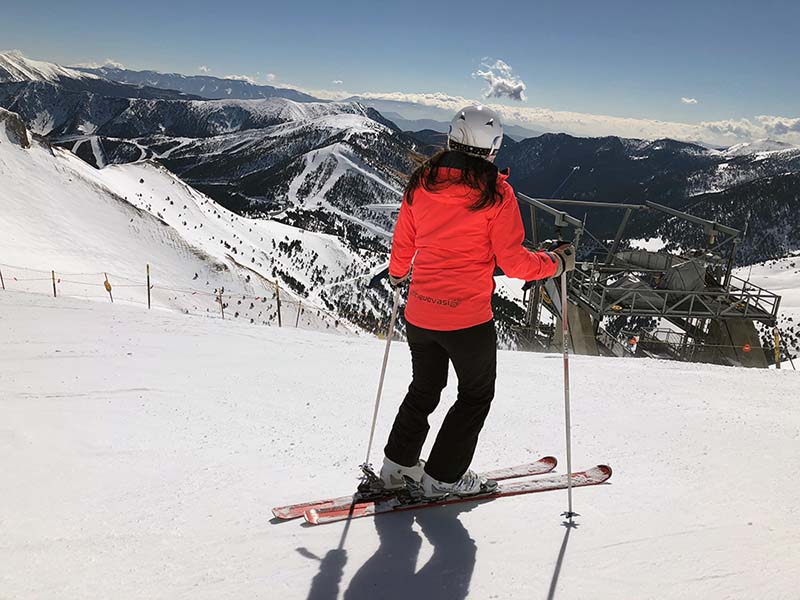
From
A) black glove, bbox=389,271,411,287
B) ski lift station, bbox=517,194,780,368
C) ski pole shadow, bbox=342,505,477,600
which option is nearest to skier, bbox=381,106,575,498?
black glove, bbox=389,271,411,287

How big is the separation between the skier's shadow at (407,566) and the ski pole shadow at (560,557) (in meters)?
0.40

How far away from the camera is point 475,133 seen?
2.90m

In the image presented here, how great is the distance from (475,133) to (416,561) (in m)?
2.35

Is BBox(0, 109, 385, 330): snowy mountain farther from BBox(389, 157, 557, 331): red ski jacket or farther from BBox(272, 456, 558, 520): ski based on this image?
BBox(389, 157, 557, 331): red ski jacket

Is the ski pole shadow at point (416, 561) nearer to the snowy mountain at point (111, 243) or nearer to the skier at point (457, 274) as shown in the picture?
the skier at point (457, 274)

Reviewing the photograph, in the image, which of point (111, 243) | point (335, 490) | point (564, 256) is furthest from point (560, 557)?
point (111, 243)

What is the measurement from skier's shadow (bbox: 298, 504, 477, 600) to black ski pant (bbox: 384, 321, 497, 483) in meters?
0.34

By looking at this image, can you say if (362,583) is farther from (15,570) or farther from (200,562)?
(15,570)

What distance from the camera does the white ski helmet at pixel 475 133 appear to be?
2900 millimetres

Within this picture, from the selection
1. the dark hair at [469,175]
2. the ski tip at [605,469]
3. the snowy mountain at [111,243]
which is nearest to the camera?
the dark hair at [469,175]

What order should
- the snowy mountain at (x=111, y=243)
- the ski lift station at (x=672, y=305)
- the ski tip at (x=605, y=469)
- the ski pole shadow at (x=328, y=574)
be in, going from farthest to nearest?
the snowy mountain at (x=111, y=243)
the ski lift station at (x=672, y=305)
the ski tip at (x=605, y=469)
the ski pole shadow at (x=328, y=574)

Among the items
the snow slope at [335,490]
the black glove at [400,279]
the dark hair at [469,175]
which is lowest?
the snow slope at [335,490]

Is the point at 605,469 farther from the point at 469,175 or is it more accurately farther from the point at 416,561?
the point at 469,175

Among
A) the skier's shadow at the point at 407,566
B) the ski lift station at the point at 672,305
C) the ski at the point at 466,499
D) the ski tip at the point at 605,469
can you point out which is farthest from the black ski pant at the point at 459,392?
the ski lift station at the point at 672,305
